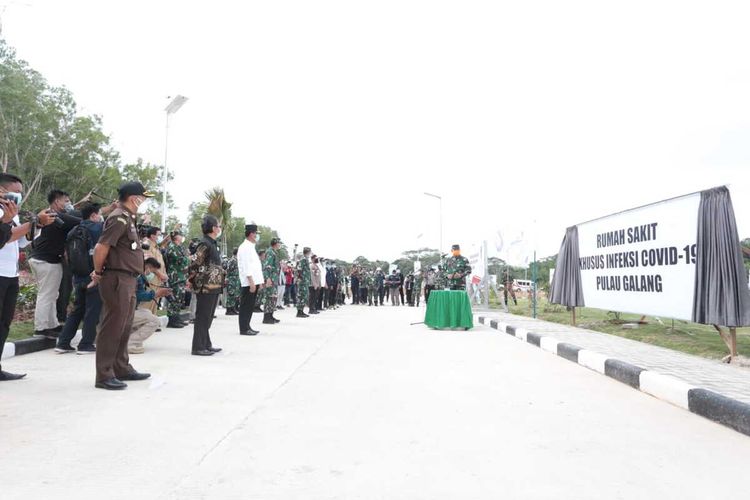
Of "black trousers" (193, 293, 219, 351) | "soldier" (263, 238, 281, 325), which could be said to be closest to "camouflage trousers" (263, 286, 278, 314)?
"soldier" (263, 238, 281, 325)

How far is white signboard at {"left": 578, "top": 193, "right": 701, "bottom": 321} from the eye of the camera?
732 cm

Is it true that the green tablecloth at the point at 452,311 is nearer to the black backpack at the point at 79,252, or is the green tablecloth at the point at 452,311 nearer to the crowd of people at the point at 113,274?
the crowd of people at the point at 113,274

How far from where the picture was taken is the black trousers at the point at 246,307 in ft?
30.4

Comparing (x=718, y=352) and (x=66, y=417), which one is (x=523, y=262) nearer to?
(x=718, y=352)

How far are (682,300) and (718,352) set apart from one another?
29.7 inches

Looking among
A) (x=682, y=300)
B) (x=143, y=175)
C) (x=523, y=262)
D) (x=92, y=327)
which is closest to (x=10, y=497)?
(x=92, y=327)

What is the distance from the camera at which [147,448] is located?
3.21m

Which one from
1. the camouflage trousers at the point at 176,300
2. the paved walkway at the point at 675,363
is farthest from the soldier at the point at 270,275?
the paved walkway at the point at 675,363

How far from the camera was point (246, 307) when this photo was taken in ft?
30.6

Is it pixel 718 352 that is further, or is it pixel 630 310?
pixel 630 310

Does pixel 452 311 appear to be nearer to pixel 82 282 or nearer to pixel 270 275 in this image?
pixel 270 275

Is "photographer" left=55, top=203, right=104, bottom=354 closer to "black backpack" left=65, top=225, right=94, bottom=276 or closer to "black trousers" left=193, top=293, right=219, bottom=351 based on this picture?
"black backpack" left=65, top=225, right=94, bottom=276

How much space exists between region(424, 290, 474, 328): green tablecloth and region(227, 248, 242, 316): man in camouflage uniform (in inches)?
193

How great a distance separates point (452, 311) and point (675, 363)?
5570 mm
